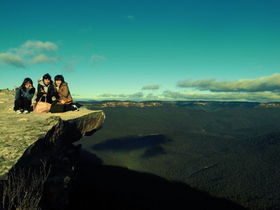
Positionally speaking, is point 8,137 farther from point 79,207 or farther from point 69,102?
point 79,207

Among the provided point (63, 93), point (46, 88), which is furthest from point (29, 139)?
point (46, 88)

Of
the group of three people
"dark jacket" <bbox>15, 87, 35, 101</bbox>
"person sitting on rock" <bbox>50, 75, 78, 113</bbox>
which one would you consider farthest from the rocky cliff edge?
"dark jacket" <bbox>15, 87, 35, 101</bbox>

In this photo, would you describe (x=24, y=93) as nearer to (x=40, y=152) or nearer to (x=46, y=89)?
(x=46, y=89)

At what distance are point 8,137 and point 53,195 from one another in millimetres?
3706

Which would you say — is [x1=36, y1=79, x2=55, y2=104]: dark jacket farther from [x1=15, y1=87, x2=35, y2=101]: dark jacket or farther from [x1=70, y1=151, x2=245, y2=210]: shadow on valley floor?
[x1=70, y1=151, x2=245, y2=210]: shadow on valley floor

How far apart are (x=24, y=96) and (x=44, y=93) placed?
4.54 ft

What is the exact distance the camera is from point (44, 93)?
1738 cm

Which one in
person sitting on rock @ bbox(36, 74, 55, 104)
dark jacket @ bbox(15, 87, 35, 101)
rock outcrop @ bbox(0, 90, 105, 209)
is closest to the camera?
rock outcrop @ bbox(0, 90, 105, 209)

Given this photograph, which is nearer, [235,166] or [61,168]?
[61,168]

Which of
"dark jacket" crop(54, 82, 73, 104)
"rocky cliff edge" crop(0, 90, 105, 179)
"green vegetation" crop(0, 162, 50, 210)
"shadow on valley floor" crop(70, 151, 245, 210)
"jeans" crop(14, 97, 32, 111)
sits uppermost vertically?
"dark jacket" crop(54, 82, 73, 104)

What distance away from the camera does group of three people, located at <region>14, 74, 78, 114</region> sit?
16969 mm

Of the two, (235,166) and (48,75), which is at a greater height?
(48,75)

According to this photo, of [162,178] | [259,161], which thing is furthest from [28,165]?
[259,161]

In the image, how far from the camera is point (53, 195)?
1171cm
